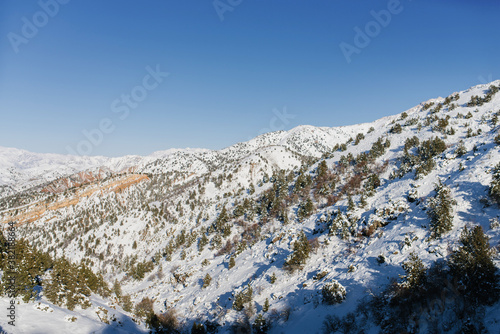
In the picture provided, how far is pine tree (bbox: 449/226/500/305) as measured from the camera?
429 inches

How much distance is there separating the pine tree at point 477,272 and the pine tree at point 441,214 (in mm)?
4191

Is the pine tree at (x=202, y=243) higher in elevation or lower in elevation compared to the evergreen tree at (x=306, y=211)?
lower

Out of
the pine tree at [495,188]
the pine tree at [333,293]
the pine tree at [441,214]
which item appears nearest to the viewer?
the pine tree at [333,293]

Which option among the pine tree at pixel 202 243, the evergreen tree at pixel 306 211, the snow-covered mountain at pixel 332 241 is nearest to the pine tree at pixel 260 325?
the snow-covered mountain at pixel 332 241

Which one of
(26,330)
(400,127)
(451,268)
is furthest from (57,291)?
(400,127)

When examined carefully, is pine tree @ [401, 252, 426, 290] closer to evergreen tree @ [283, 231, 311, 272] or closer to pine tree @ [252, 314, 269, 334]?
evergreen tree @ [283, 231, 311, 272]

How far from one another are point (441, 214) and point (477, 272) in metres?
7.04

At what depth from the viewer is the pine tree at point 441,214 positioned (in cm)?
1714

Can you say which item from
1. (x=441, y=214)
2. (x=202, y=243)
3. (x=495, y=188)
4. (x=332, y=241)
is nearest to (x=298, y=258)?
(x=332, y=241)

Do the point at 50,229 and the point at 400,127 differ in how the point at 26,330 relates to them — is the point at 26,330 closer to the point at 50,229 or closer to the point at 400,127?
the point at 400,127

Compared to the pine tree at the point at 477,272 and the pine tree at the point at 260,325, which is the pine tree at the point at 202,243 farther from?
the pine tree at the point at 477,272

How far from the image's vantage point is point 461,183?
71.3ft

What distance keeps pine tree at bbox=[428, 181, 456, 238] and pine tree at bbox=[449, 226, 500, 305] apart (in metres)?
4.19

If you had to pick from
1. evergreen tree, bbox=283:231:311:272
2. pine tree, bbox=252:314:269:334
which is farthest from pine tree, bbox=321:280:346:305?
evergreen tree, bbox=283:231:311:272
